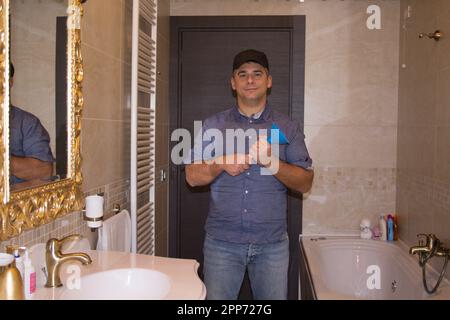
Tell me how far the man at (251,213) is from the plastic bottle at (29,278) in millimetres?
949

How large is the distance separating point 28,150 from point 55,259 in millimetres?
310

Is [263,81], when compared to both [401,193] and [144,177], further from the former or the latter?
[401,193]

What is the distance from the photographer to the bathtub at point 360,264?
2590mm

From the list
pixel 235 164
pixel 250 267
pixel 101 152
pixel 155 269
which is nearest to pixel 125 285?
pixel 155 269

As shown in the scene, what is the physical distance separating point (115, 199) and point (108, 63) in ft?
1.82

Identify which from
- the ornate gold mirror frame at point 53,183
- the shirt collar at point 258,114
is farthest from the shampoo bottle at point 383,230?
the ornate gold mirror frame at point 53,183

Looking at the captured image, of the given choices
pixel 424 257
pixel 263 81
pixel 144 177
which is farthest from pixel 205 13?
pixel 424 257

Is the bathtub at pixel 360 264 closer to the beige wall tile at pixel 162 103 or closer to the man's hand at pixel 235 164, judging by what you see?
the man's hand at pixel 235 164

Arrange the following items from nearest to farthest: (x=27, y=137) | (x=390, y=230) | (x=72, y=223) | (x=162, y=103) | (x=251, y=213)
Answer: (x=27, y=137) < (x=72, y=223) < (x=251, y=213) < (x=162, y=103) < (x=390, y=230)

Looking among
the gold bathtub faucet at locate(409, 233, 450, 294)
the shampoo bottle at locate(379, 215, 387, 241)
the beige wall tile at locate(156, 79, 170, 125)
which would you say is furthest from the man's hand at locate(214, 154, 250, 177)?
the shampoo bottle at locate(379, 215, 387, 241)

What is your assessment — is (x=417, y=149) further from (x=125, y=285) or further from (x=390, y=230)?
(x=125, y=285)

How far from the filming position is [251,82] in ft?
7.02

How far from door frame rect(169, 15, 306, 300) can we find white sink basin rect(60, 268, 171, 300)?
5.18 ft

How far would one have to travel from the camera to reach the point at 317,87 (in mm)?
2922
